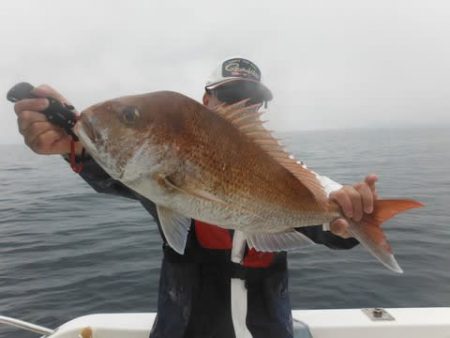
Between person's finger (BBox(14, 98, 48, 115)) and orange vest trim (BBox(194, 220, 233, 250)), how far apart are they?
138cm

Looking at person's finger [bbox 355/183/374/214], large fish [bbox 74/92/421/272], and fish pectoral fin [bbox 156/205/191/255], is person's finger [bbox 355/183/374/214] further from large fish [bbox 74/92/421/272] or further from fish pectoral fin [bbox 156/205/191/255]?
fish pectoral fin [bbox 156/205/191/255]

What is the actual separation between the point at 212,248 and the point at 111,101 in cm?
154

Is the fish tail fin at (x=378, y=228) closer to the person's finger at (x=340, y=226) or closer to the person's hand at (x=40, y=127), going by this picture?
the person's finger at (x=340, y=226)

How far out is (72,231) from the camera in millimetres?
11836

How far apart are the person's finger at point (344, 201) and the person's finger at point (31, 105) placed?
60.7 inches

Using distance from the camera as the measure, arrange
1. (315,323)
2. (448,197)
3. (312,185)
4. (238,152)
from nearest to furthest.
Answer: (238,152)
(312,185)
(315,323)
(448,197)

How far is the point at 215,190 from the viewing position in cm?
179

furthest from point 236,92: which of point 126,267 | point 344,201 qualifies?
point 126,267

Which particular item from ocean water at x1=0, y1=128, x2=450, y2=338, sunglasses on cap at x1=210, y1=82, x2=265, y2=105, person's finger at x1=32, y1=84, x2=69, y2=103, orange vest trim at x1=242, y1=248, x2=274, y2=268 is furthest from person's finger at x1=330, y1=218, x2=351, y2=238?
ocean water at x1=0, y1=128, x2=450, y2=338

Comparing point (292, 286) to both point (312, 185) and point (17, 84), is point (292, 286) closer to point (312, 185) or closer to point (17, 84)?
point (312, 185)

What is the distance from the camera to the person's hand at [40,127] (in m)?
1.99

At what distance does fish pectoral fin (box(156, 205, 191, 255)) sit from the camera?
178cm

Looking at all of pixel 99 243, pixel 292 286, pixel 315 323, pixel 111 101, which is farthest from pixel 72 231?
pixel 111 101

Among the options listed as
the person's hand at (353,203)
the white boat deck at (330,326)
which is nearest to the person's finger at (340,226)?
the person's hand at (353,203)
